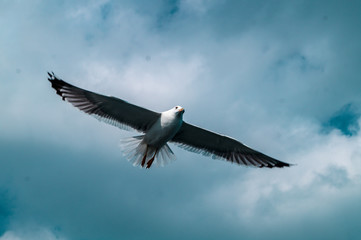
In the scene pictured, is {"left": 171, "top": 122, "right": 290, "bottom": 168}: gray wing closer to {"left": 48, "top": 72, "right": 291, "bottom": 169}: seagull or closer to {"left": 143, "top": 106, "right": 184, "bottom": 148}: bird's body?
{"left": 48, "top": 72, "right": 291, "bottom": 169}: seagull

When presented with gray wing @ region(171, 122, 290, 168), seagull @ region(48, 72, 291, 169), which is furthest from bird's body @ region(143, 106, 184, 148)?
gray wing @ region(171, 122, 290, 168)

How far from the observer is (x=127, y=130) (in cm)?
1206

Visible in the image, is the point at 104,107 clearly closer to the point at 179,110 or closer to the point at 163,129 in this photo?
the point at 163,129

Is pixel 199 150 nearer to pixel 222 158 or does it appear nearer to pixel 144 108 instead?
pixel 222 158

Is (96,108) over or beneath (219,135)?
beneath

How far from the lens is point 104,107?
11.7 metres

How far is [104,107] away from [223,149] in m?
3.56

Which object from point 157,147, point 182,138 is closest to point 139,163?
point 157,147

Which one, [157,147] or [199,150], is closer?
[157,147]

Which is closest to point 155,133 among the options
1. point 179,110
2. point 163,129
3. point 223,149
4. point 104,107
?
point 163,129

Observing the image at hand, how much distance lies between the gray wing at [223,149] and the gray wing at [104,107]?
1.31 metres

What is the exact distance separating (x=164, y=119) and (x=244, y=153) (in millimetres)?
2795

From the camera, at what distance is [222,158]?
42.5 feet

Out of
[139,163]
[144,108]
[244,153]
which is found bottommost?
[139,163]
